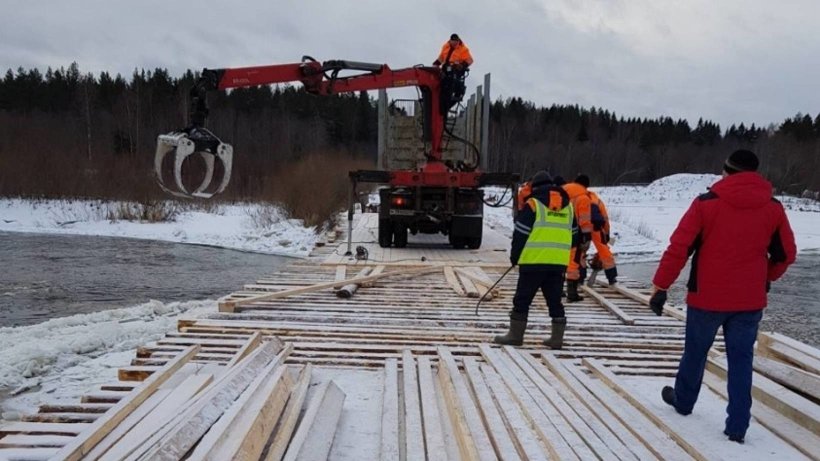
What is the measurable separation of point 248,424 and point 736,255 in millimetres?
2831

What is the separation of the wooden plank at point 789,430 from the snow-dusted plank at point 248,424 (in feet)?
9.49

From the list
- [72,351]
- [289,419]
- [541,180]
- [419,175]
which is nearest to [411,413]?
[289,419]

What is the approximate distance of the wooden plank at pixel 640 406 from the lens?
3.01 metres

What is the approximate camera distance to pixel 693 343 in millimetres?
3566

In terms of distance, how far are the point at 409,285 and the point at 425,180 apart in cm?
291

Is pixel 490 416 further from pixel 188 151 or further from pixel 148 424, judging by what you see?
pixel 188 151

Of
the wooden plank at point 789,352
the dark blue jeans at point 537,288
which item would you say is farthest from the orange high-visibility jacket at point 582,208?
the wooden plank at point 789,352

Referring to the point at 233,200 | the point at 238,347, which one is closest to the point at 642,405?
the point at 238,347

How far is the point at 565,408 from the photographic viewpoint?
3.53 metres

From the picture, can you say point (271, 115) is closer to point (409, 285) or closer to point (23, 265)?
point (23, 265)

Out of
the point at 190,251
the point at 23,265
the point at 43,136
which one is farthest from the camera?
the point at 43,136

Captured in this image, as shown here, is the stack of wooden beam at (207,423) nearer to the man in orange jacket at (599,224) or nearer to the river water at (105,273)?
the man in orange jacket at (599,224)

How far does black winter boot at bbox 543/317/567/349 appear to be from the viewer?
507 cm

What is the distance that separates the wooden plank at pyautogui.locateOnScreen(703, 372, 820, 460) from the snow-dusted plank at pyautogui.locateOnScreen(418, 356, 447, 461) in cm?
198
